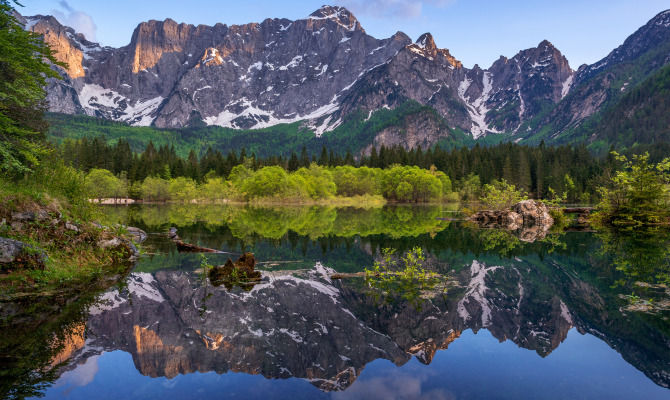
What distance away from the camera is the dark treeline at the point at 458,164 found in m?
128

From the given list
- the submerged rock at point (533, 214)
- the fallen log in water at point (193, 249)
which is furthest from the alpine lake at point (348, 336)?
the submerged rock at point (533, 214)

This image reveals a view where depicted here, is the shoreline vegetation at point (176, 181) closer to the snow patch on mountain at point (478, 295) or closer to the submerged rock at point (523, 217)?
the submerged rock at point (523, 217)

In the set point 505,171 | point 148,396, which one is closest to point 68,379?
point 148,396

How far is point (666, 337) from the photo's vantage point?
10.5 metres

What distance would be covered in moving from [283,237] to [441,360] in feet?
79.7

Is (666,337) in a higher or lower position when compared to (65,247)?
lower

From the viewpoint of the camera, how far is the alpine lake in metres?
8.09

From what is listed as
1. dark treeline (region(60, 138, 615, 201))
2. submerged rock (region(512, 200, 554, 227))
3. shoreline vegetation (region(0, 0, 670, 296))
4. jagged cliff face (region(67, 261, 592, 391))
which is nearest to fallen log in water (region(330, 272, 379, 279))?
jagged cliff face (region(67, 261, 592, 391))

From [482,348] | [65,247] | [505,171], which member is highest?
[505,171]

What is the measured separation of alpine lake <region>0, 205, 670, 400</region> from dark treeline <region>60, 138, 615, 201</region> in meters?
118

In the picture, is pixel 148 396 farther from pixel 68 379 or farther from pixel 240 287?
pixel 240 287

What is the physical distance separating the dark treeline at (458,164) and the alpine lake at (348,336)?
388 feet

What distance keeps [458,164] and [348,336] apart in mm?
142405

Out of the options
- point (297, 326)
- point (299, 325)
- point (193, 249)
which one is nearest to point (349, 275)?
point (299, 325)
